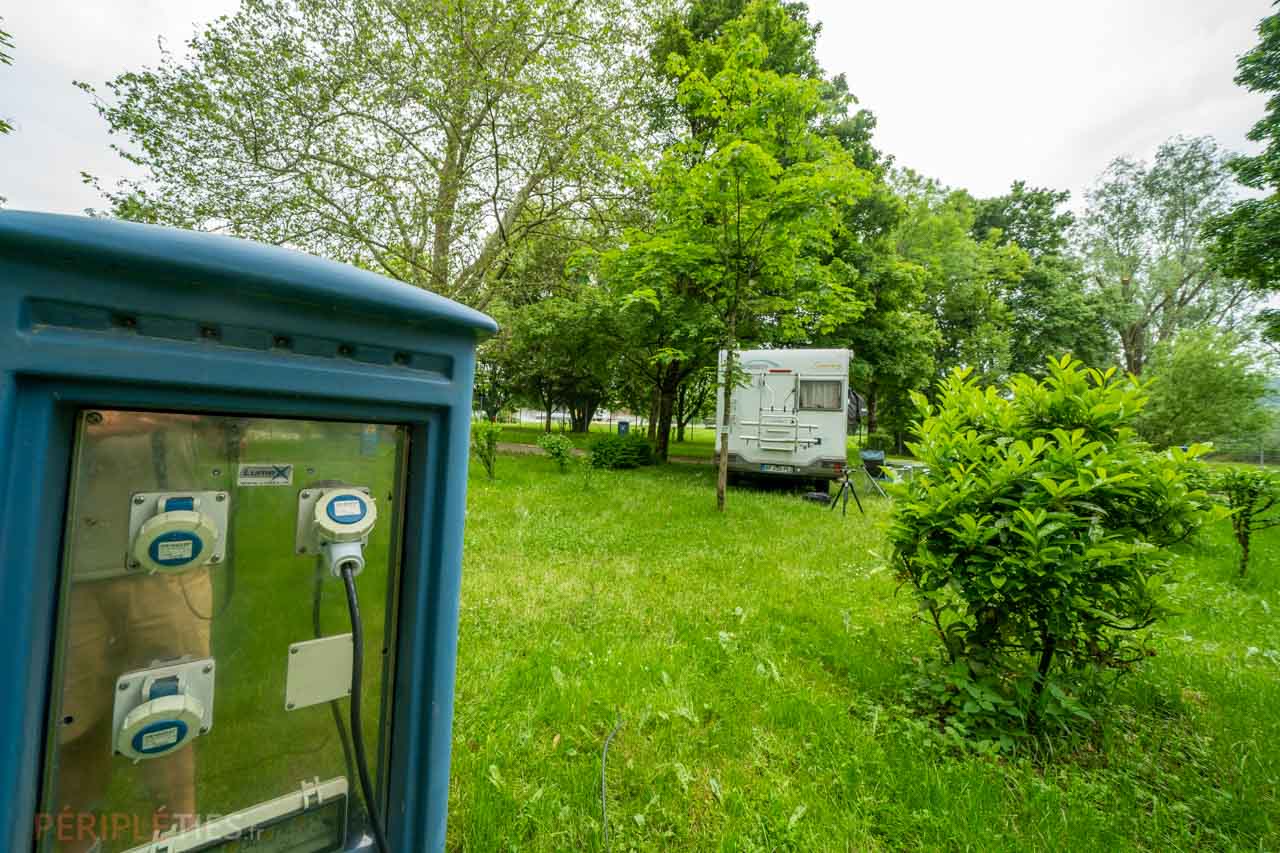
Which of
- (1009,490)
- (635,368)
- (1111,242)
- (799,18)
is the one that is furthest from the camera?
(1111,242)

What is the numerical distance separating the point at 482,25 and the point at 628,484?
785cm

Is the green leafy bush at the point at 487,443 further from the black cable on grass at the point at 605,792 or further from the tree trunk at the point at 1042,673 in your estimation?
the tree trunk at the point at 1042,673

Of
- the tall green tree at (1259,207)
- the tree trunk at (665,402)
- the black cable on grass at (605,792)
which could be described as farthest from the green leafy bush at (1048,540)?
the tall green tree at (1259,207)

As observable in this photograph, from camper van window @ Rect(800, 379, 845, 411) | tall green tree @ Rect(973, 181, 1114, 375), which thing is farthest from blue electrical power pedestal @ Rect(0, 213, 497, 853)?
tall green tree @ Rect(973, 181, 1114, 375)

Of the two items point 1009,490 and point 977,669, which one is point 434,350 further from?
point 977,669

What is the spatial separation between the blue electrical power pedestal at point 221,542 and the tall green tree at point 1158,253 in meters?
32.1

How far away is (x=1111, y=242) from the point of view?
85.0 ft

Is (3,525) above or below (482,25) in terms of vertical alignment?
below

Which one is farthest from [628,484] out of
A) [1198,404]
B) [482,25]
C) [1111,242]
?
[1111,242]

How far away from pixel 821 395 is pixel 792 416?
66 centimetres

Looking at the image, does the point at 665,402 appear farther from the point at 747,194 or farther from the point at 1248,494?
the point at 1248,494

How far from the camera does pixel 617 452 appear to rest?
11945mm

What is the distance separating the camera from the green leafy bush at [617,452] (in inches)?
467

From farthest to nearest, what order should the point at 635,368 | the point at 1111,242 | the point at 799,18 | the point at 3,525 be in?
the point at 1111,242 → the point at 635,368 → the point at 799,18 → the point at 3,525
